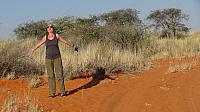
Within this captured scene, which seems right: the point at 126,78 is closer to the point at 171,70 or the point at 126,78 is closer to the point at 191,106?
the point at 171,70

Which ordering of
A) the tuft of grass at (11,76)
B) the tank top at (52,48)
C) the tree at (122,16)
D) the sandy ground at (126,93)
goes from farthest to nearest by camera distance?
the tree at (122,16) → the tuft of grass at (11,76) → the tank top at (52,48) → the sandy ground at (126,93)

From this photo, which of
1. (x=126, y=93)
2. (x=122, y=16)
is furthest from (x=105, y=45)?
(x=122, y=16)

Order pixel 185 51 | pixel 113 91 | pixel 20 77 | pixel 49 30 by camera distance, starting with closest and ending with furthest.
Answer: pixel 49 30 < pixel 113 91 < pixel 20 77 < pixel 185 51

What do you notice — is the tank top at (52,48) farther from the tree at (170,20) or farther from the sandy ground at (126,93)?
the tree at (170,20)

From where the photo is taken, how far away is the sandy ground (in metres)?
10.6

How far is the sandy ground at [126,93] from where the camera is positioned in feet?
34.9

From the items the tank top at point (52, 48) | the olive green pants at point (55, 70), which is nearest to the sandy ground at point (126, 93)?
the olive green pants at point (55, 70)

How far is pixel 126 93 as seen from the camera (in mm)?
12422

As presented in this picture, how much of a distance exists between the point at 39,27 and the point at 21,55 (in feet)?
44.6

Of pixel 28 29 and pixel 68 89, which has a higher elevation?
pixel 28 29

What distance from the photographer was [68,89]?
13.2 metres

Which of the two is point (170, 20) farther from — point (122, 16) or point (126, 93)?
point (126, 93)

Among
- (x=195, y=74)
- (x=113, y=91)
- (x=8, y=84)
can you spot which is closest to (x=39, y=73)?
(x=8, y=84)

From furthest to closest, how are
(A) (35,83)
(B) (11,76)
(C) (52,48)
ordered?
(B) (11,76)
(A) (35,83)
(C) (52,48)
